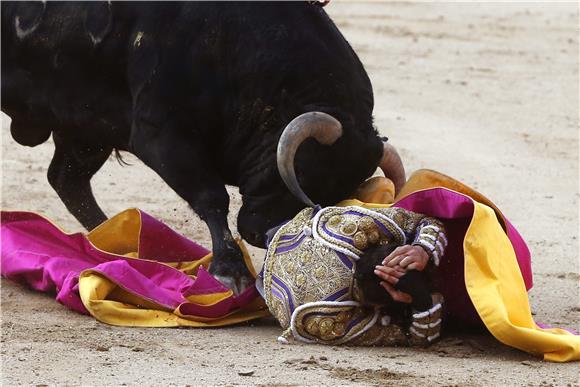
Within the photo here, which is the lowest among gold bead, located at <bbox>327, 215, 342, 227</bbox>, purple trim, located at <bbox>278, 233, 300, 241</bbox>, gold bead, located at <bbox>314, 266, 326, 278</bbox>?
gold bead, located at <bbox>314, 266, 326, 278</bbox>

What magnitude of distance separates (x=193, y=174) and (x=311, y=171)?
16.7 inches

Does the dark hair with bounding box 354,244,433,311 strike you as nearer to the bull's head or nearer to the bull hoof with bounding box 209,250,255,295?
the bull's head

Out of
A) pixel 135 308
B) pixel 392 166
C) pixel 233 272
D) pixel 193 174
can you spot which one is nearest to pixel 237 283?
pixel 233 272

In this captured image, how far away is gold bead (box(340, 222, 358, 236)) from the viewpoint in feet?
11.9

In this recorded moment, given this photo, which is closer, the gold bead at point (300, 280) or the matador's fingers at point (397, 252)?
the matador's fingers at point (397, 252)

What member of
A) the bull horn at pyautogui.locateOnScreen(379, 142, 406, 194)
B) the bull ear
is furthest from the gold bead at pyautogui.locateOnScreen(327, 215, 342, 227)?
the bull ear

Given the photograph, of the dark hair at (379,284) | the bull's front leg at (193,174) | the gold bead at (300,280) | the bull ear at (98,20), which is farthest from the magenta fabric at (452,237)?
the bull ear at (98,20)

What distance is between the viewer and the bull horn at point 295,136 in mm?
3957

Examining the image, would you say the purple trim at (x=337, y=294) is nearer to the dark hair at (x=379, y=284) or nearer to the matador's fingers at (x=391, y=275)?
the dark hair at (x=379, y=284)

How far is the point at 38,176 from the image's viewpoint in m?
6.12

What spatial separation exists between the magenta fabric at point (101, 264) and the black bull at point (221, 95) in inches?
6.2

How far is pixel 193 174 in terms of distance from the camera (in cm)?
427

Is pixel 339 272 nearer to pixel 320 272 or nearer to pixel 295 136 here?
pixel 320 272

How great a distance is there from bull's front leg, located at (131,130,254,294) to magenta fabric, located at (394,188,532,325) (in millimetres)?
704
